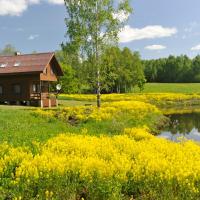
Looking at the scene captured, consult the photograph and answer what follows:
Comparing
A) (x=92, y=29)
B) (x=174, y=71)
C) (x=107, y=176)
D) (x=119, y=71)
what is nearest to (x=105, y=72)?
(x=92, y=29)

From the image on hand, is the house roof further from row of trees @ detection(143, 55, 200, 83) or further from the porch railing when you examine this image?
row of trees @ detection(143, 55, 200, 83)

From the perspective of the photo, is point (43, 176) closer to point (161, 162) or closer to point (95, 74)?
point (161, 162)

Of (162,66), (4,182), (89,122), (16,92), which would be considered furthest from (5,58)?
(162,66)

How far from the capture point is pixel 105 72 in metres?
41.9

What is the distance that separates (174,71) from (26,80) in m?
114

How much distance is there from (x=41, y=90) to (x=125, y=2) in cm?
1687

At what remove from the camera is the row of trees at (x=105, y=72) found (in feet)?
135

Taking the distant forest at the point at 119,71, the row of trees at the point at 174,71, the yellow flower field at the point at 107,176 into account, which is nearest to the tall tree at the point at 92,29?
the distant forest at the point at 119,71

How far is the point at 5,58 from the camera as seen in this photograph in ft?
176

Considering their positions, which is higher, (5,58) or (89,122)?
(5,58)

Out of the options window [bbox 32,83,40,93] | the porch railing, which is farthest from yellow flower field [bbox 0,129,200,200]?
window [bbox 32,83,40,93]

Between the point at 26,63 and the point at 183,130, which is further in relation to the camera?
the point at 26,63

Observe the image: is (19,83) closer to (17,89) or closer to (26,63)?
(17,89)

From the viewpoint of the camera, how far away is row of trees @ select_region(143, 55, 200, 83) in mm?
154000
